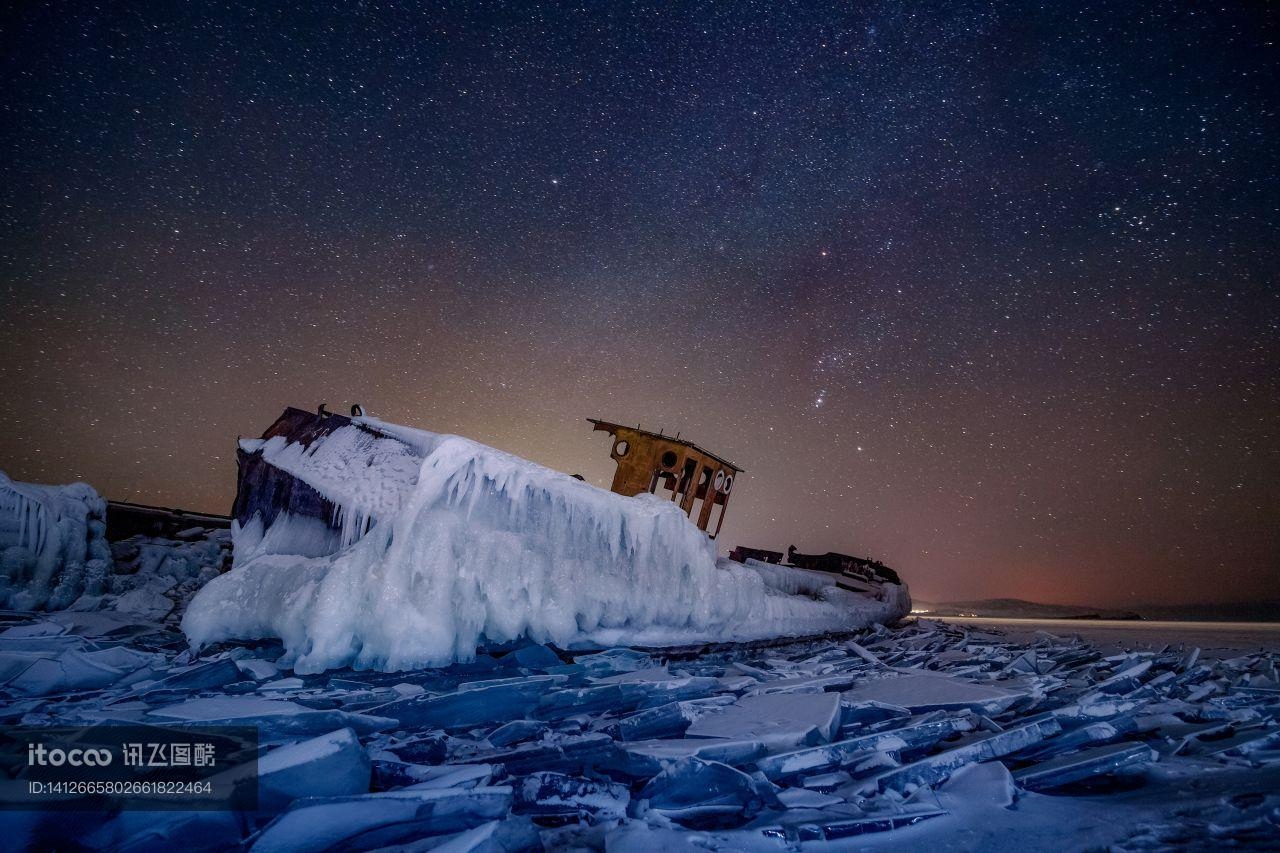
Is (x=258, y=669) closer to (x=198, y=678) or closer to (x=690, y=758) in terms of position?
(x=198, y=678)

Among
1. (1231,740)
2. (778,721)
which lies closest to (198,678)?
(778,721)

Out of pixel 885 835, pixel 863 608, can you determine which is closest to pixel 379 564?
pixel 885 835

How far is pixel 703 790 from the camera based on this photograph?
205 cm

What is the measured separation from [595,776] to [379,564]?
3.32 m

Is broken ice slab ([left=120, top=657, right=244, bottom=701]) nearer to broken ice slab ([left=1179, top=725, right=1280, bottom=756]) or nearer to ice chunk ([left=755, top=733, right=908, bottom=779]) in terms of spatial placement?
ice chunk ([left=755, top=733, right=908, bottom=779])

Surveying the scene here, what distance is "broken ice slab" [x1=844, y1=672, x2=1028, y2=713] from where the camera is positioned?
124 inches

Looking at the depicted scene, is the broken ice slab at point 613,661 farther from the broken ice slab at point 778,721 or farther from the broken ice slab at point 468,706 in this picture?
the broken ice slab at point 778,721

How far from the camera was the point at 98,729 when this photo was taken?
2.53 meters

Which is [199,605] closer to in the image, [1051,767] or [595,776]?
[595,776]

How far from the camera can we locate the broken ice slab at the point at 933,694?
3141mm

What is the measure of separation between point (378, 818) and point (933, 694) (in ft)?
11.8

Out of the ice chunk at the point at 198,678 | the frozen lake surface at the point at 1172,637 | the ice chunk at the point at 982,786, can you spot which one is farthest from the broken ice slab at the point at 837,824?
the frozen lake surface at the point at 1172,637

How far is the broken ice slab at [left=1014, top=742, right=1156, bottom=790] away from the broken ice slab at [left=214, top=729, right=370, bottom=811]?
288 cm

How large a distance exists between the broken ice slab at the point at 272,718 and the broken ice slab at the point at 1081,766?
11.2 feet
